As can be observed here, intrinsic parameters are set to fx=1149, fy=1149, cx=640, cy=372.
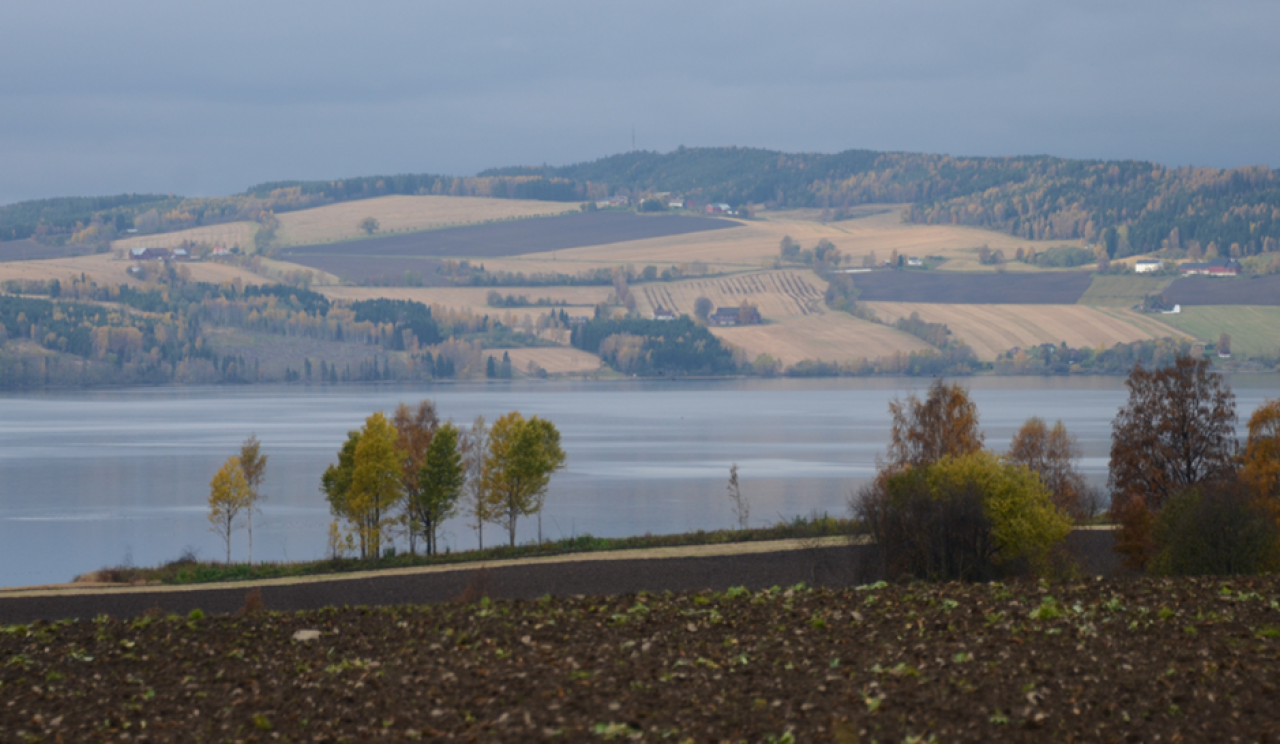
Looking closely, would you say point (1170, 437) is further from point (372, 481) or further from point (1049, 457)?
point (372, 481)

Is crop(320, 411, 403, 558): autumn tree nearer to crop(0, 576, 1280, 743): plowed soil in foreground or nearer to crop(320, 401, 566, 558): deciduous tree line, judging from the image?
crop(320, 401, 566, 558): deciduous tree line

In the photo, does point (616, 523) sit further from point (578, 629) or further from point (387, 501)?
point (578, 629)

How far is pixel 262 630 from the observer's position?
49.1 ft

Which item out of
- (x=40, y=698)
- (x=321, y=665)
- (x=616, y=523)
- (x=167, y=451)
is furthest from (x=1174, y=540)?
(x=167, y=451)

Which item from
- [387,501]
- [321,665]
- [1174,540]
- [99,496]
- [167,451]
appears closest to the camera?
[321,665]

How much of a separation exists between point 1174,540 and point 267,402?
598 ft

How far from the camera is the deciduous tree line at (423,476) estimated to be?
42344 millimetres

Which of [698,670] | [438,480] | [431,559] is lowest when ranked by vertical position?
[431,559]

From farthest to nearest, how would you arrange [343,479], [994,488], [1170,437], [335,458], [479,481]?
[335,458]
[479,481]
[343,479]
[1170,437]
[994,488]

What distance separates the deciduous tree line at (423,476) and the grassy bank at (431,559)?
490cm

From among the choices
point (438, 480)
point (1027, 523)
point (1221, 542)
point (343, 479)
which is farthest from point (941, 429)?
point (1221, 542)

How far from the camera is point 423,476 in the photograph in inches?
1676

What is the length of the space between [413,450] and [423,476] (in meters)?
6.19

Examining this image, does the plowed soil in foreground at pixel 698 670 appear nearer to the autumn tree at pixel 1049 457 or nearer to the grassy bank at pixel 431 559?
the grassy bank at pixel 431 559
